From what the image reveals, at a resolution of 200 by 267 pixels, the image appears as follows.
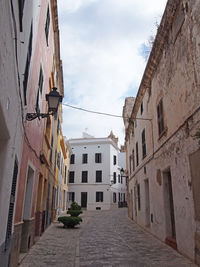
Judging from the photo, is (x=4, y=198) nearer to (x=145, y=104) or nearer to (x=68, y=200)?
(x=145, y=104)

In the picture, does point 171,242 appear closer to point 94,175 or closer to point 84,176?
point 94,175

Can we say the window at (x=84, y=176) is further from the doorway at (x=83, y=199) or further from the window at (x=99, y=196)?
the window at (x=99, y=196)

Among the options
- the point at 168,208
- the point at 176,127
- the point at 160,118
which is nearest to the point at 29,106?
the point at 176,127

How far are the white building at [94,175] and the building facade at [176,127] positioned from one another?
24.0 meters

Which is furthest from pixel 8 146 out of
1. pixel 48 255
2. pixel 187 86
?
pixel 187 86

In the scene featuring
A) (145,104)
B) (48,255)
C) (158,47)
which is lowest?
(48,255)

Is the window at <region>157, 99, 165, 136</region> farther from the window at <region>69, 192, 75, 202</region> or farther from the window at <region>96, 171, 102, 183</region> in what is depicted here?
the window at <region>69, 192, 75, 202</region>

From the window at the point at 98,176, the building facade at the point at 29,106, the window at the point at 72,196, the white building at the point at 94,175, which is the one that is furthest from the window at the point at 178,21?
the window at the point at 72,196

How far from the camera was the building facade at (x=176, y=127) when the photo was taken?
598 cm

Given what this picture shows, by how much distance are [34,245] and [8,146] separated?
19.1ft

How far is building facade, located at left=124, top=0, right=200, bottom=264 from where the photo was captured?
19.6 feet

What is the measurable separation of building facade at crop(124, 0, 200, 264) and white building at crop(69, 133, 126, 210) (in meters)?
24.0

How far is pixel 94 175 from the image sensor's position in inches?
1390

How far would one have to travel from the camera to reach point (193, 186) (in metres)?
5.94
